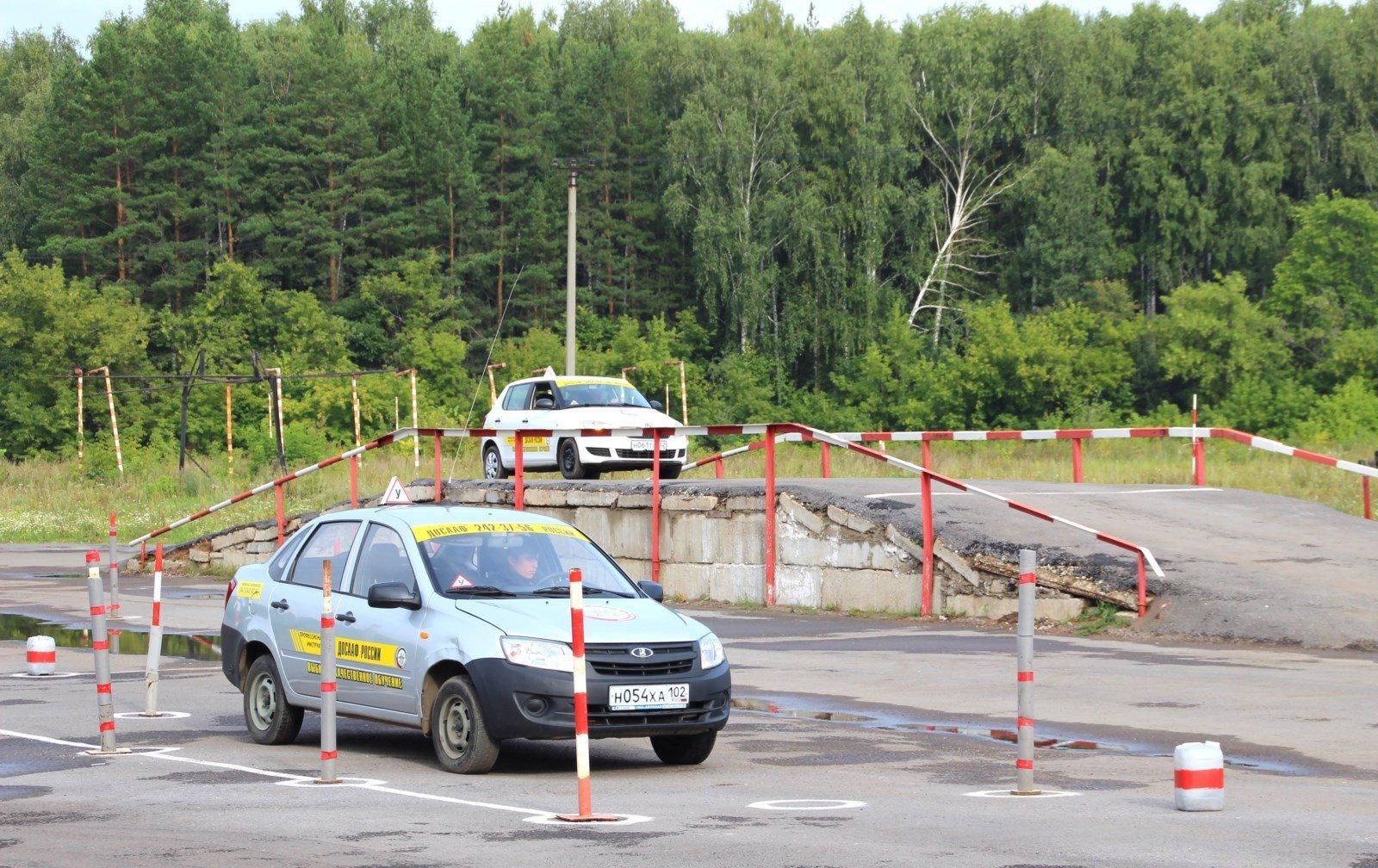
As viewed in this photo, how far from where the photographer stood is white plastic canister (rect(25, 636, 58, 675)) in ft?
53.6

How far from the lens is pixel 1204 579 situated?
17766mm

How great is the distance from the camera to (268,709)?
1178 cm

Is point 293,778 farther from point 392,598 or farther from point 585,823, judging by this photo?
point 585,823

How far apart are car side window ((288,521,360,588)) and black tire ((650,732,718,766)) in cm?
235

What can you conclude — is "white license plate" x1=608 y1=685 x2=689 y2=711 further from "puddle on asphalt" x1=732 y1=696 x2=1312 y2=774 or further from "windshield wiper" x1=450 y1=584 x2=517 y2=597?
"puddle on asphalt" x1=732 y1=696 x2=1312 y2=774

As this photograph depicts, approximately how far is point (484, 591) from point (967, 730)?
3.54 metres

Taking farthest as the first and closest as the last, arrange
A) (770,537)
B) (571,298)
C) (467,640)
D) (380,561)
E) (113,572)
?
(571,298) → (770,537) → (113,572) → (380,561) → (467,640)

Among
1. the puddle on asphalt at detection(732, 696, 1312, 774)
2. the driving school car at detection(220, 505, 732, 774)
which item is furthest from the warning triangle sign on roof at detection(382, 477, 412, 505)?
the driving school car at detection(220, 505, 732, 774)

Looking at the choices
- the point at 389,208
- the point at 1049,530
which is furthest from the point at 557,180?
the point at 1049,530

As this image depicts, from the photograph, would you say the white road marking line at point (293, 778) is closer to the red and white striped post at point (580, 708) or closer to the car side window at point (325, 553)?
the red and white striped post at point (580, 708)

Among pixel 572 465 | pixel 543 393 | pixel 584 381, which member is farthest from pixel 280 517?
pixel 584 381

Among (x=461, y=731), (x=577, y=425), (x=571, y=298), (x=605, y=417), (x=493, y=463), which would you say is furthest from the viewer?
(x=571, y=298)

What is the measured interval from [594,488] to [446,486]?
11.2ft

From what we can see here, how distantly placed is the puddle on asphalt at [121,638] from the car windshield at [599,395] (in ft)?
28.1
